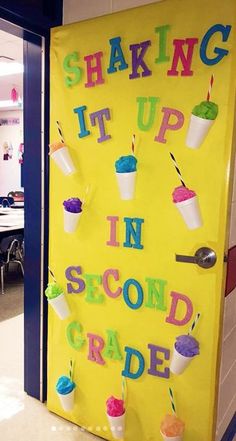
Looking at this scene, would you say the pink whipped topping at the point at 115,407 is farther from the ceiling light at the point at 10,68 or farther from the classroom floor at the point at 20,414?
the ceiling light at the point at 10,68

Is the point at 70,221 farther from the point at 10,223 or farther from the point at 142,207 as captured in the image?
the point at 10,223

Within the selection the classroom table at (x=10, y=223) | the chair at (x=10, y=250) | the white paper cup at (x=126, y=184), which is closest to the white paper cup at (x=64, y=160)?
the white paper cup at (x=126, y=184)

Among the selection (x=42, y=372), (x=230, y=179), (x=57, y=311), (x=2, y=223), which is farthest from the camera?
(x=2, y=223)

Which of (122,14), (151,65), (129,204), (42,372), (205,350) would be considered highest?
(122,14)

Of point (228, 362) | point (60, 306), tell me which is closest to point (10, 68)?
point (60, 306)

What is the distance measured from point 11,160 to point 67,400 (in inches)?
311

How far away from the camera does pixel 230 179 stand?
151 cm

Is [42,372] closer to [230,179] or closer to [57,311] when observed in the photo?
[57,311]

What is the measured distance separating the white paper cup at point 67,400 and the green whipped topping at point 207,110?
1485mm

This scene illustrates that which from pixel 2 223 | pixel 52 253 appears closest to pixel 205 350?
pixel 52 253

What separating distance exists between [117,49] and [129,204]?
2.23ft

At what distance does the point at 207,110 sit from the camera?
144 centimetres

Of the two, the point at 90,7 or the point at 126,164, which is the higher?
the point at 90,7

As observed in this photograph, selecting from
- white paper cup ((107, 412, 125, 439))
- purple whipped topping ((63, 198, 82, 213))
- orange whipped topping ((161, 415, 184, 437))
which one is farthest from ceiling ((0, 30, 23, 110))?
orange whipped topping ((161, 415, 184, 437))
